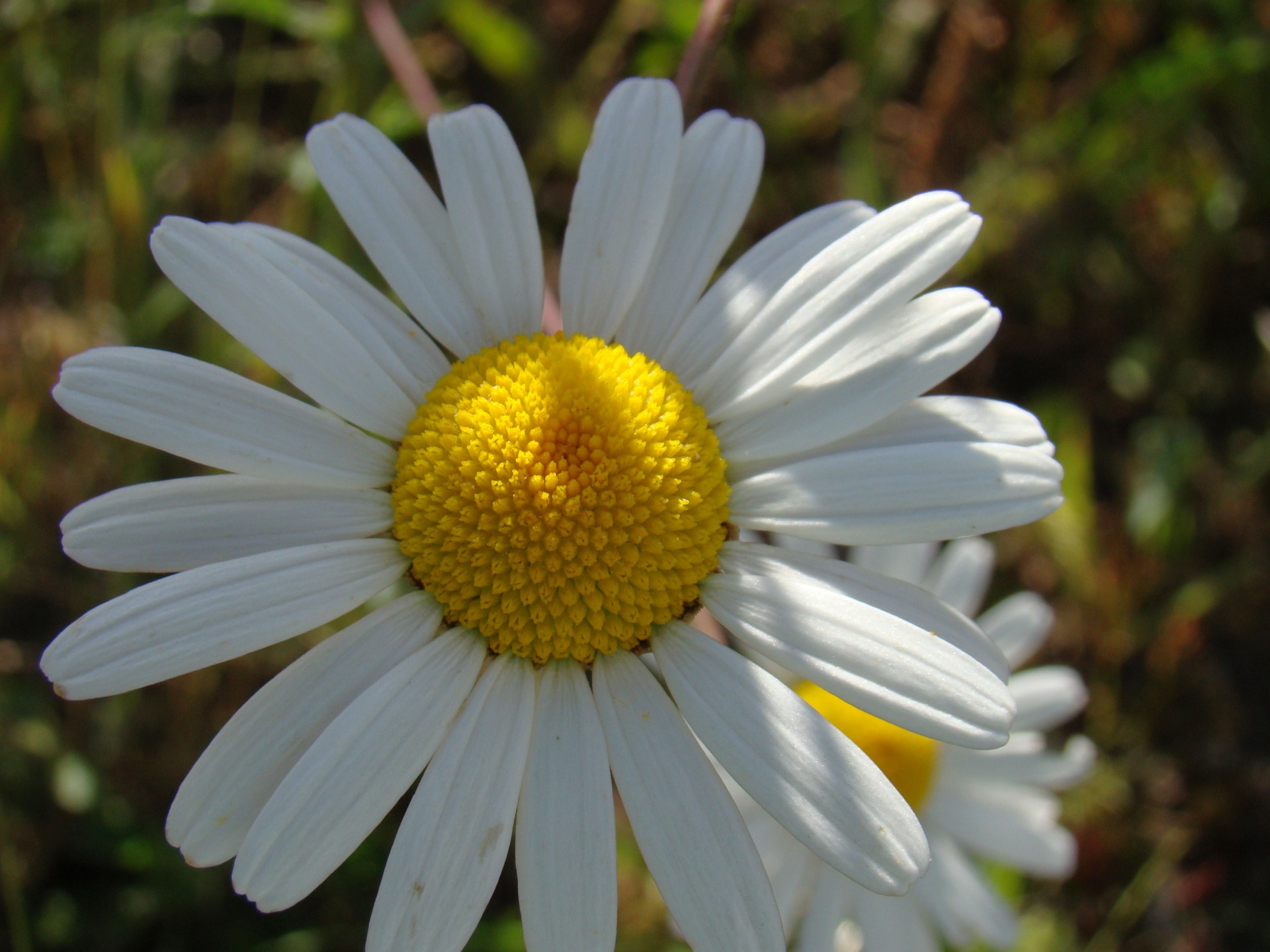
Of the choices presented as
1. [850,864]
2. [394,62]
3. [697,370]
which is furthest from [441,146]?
[850,864]

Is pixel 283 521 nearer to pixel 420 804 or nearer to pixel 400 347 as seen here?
pixel 400 347

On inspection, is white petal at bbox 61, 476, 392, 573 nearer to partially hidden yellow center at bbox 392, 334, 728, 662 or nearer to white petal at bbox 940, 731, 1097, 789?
partially hidden yellow center at bbox 392, 334, 728, 662

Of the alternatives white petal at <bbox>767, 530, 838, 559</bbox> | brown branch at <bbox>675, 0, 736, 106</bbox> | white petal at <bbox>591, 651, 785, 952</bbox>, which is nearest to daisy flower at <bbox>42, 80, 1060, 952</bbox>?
white petal at <bbox>591, 651, 785, 952</bbox>

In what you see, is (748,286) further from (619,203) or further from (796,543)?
(796,543)

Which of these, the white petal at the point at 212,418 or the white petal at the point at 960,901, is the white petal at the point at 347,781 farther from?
the white petal at the point at 960,901

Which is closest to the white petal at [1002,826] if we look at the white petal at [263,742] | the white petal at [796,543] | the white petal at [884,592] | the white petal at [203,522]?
the white petal at [796,543]
